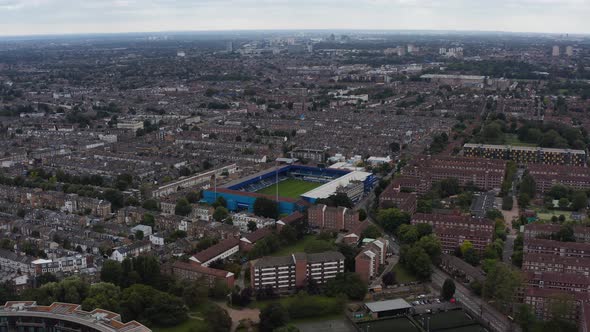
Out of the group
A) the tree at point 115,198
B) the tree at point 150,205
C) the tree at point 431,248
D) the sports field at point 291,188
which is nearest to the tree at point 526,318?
the tree at point 431,248

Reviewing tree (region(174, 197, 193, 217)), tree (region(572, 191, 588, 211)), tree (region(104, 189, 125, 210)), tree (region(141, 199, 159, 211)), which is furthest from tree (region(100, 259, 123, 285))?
tree (region(572, 191, 588, 211))

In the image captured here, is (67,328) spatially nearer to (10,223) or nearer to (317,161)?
(10,223)

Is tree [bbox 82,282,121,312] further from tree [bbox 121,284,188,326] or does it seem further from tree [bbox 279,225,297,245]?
tree [bbox 279,225,297,245]

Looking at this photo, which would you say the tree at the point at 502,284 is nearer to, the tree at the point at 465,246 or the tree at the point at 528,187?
the tree at the point at 465,246

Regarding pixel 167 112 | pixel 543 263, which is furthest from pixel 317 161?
pixel 167 112

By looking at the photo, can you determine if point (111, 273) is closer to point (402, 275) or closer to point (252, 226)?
point (252, 226)

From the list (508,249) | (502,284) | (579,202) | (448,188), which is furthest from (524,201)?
(502,284)
